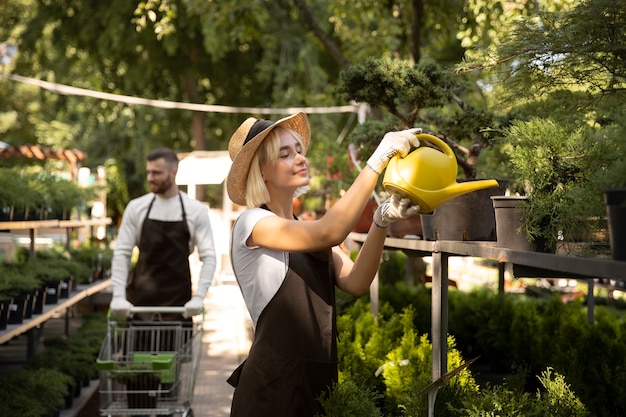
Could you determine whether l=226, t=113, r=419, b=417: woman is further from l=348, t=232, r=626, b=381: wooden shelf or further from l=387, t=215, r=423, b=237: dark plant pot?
l=387, t=215, r=423, b=237: dark plant pot

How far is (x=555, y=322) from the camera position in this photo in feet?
18.3

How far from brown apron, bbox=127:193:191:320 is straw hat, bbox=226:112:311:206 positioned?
2541mm

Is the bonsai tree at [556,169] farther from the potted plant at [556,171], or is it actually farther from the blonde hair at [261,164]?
the blonde hair at [261,164]

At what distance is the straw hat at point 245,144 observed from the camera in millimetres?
2865

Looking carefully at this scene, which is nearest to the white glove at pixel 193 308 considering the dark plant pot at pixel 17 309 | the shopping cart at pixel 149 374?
the shopping cart at pixel 149 374

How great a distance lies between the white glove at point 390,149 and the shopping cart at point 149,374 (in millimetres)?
2611

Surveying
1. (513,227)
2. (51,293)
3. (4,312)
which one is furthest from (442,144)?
(51,293)

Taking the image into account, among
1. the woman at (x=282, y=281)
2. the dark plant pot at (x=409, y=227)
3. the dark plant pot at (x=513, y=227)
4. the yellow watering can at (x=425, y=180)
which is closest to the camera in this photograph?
the yellow watering can at (x=425, y=180)

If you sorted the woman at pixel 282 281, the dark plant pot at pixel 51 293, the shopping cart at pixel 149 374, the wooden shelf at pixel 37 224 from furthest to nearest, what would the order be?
the dark plant pot at pixel 51 293
the wooden shelf at pixel 37 224
the shopping cart at pixel 149 374
the woman at pixel 282 281

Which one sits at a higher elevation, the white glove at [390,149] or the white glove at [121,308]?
the white glove at [390,149]

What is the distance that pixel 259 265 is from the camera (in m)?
2.78

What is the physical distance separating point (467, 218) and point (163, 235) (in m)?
2.50

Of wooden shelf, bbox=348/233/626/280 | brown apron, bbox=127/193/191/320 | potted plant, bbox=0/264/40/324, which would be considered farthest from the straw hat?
potted plant, bbox=0/264/40/324

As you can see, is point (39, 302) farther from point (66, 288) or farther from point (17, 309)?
point (66, 288)
